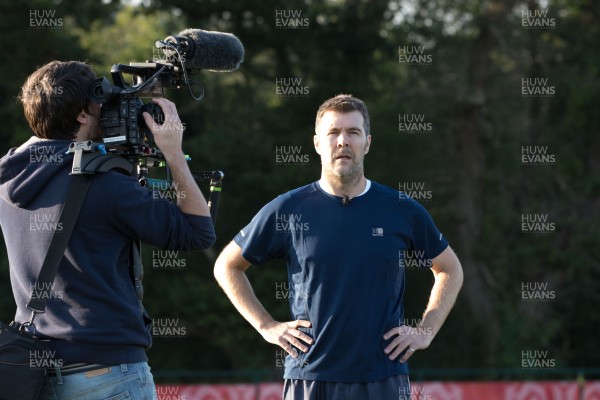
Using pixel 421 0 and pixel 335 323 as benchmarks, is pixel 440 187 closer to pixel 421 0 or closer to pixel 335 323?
A: pixel 421 0

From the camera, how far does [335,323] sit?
14.1ft

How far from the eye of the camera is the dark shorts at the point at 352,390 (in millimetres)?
4230

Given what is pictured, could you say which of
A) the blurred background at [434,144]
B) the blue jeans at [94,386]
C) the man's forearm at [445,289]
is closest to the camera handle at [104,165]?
the blue jeans at [94,386]

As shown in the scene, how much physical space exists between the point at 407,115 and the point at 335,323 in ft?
50.4

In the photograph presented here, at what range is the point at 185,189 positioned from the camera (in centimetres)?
343

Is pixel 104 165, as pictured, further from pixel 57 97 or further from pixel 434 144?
pixel 434 144

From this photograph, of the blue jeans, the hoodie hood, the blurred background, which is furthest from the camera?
the blurred background

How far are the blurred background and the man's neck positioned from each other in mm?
13533

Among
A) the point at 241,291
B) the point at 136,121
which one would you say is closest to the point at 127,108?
the point at 136,121

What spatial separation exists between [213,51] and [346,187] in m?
0.95

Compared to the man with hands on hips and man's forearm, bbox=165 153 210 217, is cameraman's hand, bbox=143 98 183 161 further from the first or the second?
the man with hands on hips

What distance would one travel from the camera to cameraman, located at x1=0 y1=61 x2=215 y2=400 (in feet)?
10.8

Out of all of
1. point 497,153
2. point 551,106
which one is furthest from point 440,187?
point 551,106

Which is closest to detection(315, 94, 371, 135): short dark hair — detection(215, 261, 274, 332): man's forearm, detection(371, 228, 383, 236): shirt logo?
detection(371, 228, 383, 236): shirt logo
